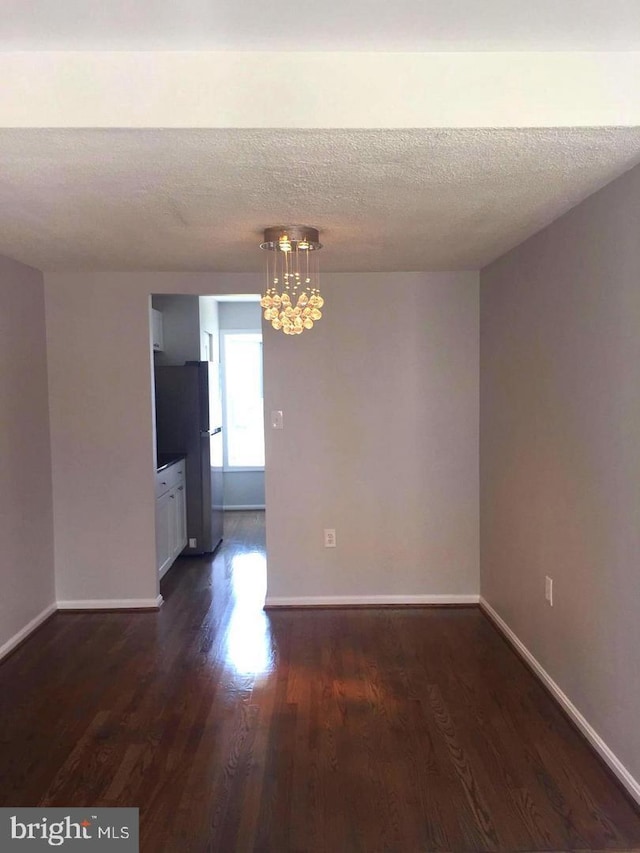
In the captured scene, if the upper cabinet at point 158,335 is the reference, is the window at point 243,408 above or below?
below

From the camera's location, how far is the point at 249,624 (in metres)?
3.67

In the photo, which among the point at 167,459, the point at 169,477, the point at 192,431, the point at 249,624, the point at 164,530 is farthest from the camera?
the point at 192,431

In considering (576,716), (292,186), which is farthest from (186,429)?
(576,716)

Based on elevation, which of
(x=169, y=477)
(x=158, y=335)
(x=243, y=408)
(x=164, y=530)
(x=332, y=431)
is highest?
(x=158, y=335)

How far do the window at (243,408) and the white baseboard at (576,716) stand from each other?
13.4ft

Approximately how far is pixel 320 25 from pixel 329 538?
300 centimetres

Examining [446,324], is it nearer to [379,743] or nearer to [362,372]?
[362,372]

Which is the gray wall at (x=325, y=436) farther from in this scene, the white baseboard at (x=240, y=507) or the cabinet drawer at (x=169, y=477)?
the white baseboard at (x=240, y=507)

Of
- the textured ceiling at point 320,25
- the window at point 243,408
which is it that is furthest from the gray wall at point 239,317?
the textured ceiling at point 320,25

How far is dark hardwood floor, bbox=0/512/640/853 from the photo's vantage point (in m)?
1.99

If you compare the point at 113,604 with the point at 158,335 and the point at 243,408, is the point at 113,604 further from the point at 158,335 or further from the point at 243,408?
the point at 243,408

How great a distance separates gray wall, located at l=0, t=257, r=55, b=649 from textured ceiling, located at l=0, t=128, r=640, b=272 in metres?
0.40

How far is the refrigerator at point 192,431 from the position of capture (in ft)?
16.3

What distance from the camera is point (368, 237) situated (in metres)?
2.92
